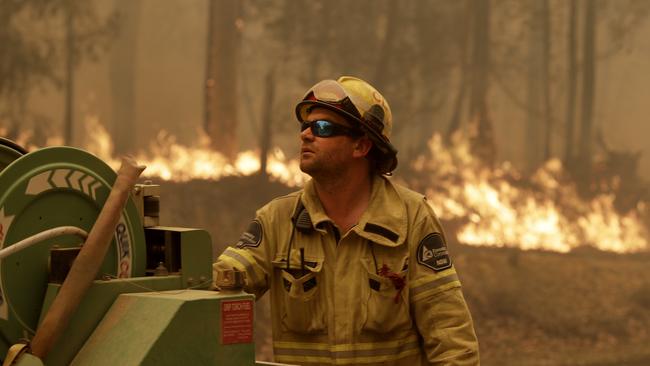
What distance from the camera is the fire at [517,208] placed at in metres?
13.7

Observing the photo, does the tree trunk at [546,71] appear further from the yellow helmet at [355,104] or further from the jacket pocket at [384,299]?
the jacket pocket at [384,299]

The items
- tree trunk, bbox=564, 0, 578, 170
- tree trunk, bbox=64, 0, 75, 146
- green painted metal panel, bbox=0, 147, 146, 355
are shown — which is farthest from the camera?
tree trunk, bbox=564, 0, 578, 170

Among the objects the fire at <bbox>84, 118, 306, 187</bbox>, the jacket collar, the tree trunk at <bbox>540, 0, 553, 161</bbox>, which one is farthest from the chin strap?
the tree trunk at <bbox>540, 0, 553, 161</bbox>

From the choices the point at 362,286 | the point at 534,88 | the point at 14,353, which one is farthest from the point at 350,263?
the point at 534,88

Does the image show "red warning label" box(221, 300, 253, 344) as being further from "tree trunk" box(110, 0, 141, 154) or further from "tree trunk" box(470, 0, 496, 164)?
"tree trunk" box(470, 0, 496, 164)

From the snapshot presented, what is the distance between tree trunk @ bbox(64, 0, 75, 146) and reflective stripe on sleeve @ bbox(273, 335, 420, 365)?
8.12m

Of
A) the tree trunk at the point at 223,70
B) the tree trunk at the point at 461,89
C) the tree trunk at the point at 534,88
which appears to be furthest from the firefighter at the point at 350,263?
the tree trunk at the point at 534,88

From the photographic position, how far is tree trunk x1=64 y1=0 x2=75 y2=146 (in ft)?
39.6

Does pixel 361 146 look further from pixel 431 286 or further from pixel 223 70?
pixel 223 70

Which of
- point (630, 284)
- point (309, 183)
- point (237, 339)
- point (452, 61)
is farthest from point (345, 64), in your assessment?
point (237, 339)

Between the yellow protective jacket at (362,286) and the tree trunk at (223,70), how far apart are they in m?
8.51

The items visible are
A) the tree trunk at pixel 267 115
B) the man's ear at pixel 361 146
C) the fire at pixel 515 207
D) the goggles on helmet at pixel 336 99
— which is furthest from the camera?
the fire at pixel 515 207

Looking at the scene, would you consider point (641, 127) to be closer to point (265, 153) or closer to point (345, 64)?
point (345, 64)

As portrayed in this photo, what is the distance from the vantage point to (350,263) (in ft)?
13.9
